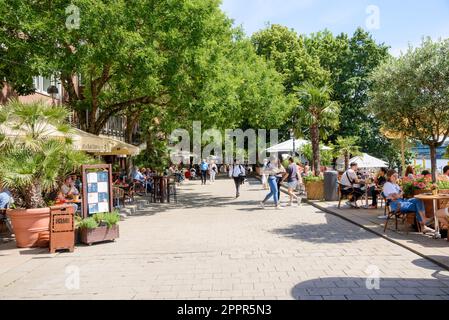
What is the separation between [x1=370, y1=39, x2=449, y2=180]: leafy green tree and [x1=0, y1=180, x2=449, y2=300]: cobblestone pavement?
295 centimetres

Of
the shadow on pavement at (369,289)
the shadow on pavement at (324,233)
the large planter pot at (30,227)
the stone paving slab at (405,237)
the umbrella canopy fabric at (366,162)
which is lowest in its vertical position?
the shadow on pavement at (369,289)

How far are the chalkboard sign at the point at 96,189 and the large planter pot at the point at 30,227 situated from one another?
0.94 meters

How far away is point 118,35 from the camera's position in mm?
14031

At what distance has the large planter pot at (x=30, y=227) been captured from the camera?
902 centimetres

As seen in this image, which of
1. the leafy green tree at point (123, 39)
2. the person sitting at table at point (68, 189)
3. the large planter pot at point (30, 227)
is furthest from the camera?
the leafy green tree at point (123, 39)

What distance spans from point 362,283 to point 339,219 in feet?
22.2

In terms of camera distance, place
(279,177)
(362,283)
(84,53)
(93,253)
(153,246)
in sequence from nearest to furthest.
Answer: (362,283), (93,253), (153,246), (84,53), (279,177)

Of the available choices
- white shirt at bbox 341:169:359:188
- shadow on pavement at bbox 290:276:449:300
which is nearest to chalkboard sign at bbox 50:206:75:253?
shadow on pavement at bbox 290:276:449:300

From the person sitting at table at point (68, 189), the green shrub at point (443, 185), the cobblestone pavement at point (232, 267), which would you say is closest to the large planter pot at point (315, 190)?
the cobblestone pavement at point (232, 267)

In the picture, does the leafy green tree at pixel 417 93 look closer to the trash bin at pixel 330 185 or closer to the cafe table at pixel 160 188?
the trash bin at pixel 330 185

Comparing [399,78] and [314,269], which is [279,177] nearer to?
[399,78]

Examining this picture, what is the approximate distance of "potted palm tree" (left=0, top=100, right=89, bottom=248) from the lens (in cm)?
891

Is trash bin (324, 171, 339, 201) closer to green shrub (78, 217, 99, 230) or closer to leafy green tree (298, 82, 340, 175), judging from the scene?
leafy green tree (298, 82, 340, 175)
